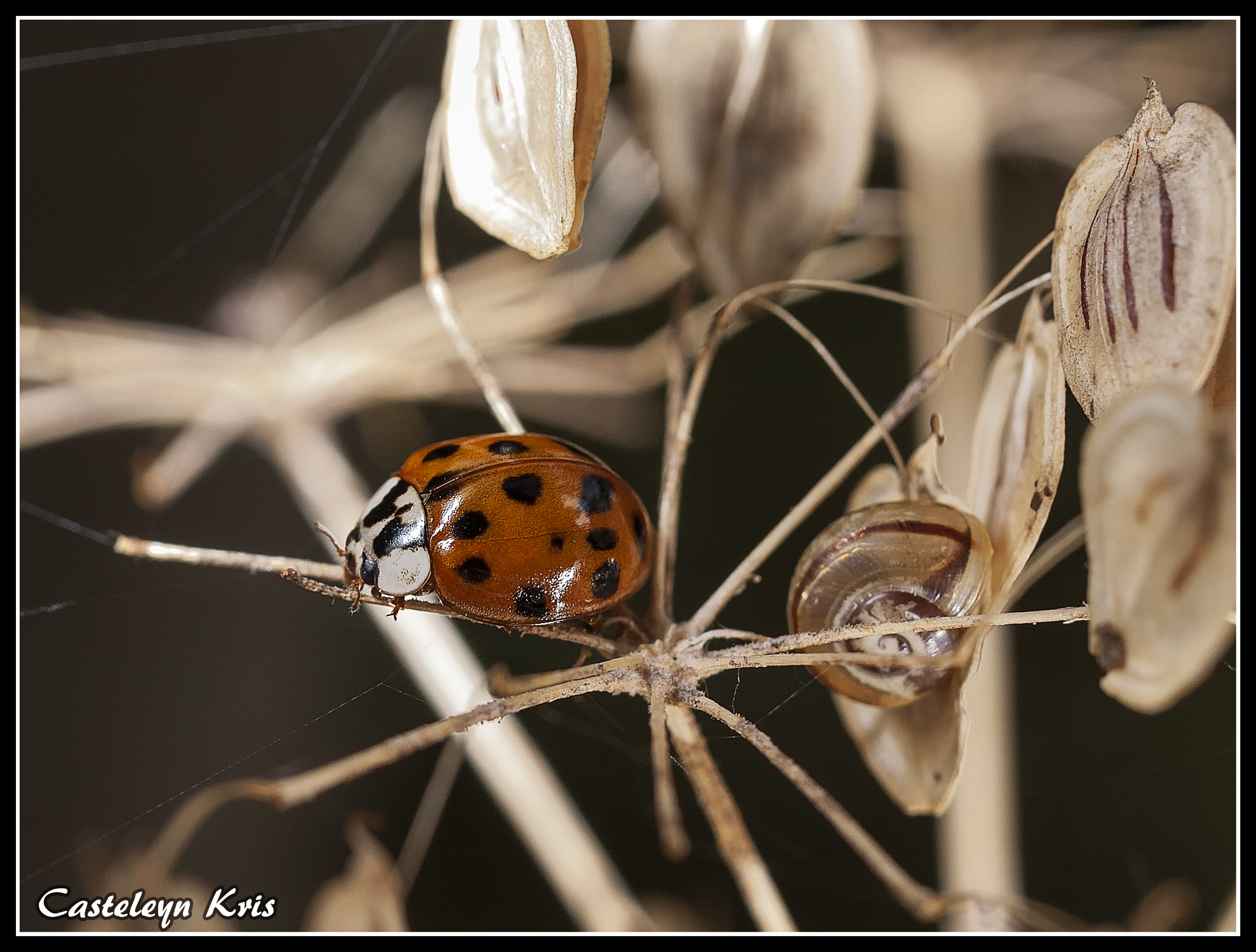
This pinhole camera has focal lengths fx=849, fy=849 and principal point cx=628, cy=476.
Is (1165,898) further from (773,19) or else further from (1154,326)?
(773,19)

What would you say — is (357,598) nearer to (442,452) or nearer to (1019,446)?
(442,452)

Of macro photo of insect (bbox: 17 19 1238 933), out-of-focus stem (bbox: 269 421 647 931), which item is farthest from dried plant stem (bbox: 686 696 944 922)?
out-of-focus stem (bbox: 269 421 647 931)

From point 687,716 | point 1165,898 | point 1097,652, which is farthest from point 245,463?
point 1165,898

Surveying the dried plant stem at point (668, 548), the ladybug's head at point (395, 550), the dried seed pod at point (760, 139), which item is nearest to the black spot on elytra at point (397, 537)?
the ladybug's head at point (395, 550)

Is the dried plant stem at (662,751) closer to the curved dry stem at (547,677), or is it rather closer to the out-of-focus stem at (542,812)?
the curved dry stem at (547,677)

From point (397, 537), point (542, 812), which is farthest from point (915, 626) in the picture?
point (542, 812)

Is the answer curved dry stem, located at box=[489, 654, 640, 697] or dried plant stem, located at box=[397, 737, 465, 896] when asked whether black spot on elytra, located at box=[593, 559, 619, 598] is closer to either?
curved dry stem, located at box=[489, 654, 640, 697]

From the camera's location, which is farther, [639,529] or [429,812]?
[429,812]
